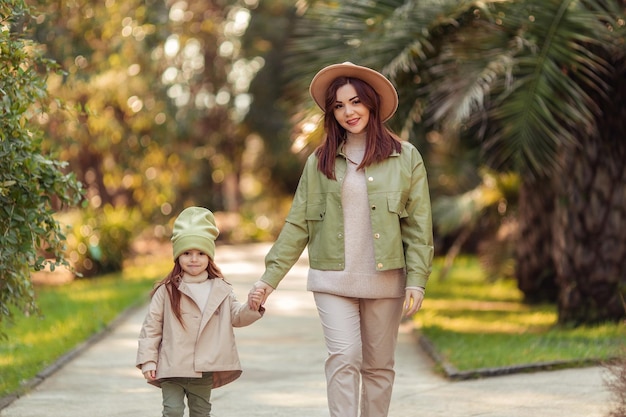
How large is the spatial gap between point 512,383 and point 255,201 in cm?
2561

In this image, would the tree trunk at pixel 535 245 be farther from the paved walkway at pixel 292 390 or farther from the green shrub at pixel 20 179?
the green shrub at pixel 20 179

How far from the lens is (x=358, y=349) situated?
5258 mm

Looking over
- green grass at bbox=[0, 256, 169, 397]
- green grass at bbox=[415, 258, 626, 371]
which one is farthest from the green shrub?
green grass at bbox=[415, 258, 626, 371]

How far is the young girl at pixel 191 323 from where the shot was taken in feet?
16.9

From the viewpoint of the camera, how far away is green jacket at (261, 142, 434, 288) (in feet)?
17.4

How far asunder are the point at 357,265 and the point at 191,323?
0.86 meters

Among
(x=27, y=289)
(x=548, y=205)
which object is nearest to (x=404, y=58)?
(x=27, y=289)

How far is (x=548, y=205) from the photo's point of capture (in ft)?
44.8

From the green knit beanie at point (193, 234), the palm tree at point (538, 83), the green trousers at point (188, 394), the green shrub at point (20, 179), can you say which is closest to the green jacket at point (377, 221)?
the green knit beanie at point (193, 234)

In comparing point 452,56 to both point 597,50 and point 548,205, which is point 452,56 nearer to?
point 597,50

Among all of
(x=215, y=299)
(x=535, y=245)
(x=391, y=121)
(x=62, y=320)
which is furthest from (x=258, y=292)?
(x=535, y=245)

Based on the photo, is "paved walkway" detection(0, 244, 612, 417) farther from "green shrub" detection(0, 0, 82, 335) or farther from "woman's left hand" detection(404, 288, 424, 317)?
"woman's left hand" detection(404, 288, 424, 317)

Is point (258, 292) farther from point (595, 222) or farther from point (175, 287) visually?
point (595, 222)

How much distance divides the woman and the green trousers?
56cm
